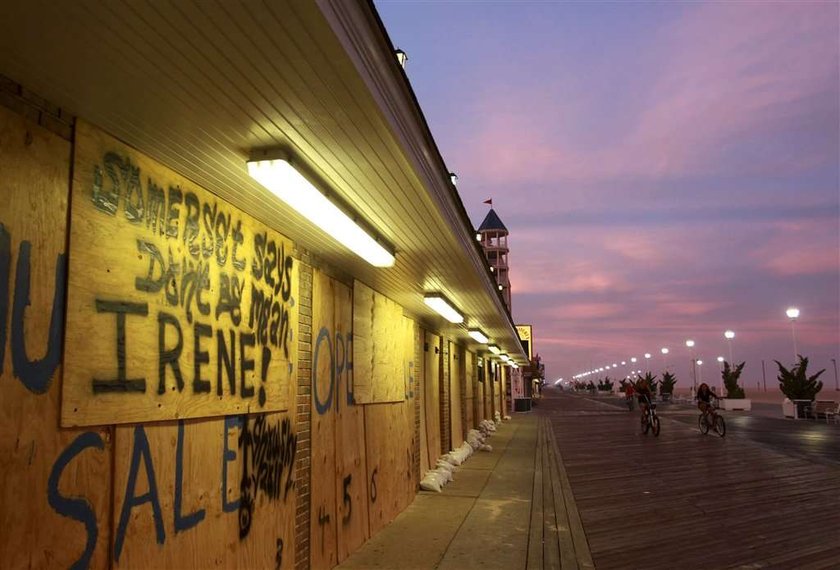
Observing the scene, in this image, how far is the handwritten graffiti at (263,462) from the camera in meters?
4.77

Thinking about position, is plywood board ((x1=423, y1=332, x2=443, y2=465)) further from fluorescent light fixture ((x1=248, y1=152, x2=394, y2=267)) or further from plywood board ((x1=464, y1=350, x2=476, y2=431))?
fluorescent light fixture ((x1=248, y1=152, x2=394, y2=267))

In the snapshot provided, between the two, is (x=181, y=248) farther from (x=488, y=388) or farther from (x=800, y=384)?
(x=800, y=384)

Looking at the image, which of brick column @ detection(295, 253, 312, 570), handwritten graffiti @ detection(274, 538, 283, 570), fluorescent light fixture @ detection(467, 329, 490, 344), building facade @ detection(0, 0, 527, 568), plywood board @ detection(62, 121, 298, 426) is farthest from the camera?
fluorescent light fixture @ detection(467, 329, 490, 344)

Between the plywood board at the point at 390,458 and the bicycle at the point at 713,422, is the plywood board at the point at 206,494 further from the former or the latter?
the bicycle at the point at 713,422

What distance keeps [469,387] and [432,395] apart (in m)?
6.96

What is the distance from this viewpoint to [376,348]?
8.59 metres

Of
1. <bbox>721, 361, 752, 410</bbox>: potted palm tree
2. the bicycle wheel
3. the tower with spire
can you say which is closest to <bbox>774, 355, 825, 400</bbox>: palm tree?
<bbox>721, 361, 752, 410</bbox>: potted palm tree

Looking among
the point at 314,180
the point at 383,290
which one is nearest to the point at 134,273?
the point at 314,180

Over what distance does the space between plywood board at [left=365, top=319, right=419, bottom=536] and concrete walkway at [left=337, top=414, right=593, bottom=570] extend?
0.81 ft

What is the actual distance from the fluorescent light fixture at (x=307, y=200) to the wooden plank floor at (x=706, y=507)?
4544 millimetres

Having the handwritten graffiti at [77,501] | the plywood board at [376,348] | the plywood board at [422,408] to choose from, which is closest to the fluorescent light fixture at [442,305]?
the plywood board at [376,348]

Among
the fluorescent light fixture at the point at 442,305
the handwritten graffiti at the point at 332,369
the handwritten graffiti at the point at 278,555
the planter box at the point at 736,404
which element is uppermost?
the fluorescent light fixture at the point at 442,305

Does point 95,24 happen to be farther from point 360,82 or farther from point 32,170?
point 360,82

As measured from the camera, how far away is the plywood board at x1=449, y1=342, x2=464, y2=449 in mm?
15664
